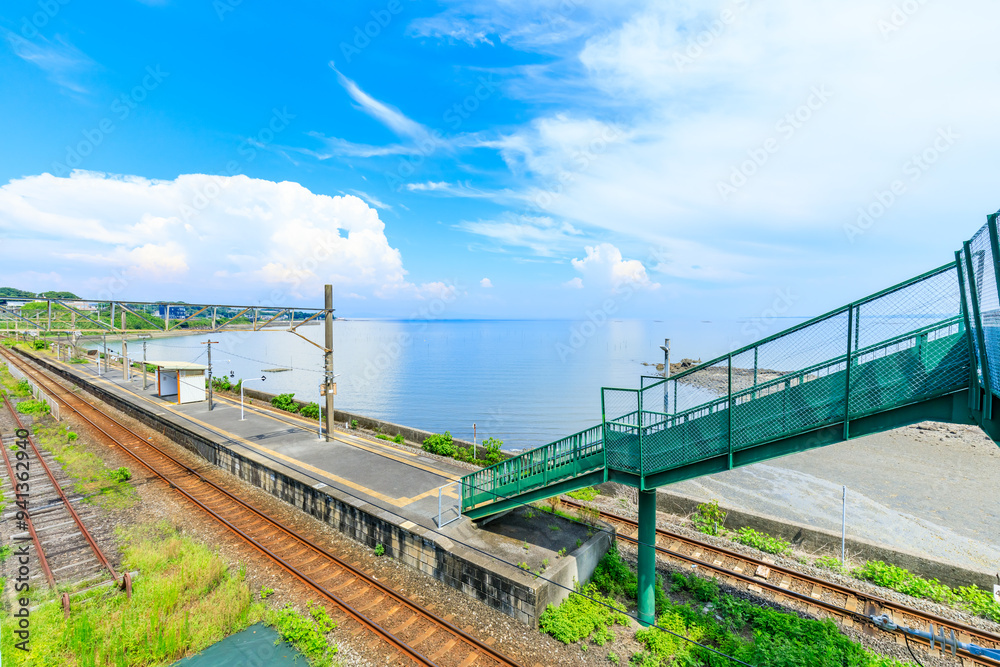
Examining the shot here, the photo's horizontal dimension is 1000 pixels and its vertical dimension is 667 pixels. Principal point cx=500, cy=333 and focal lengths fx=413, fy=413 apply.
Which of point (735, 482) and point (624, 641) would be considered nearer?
point (624, 641)

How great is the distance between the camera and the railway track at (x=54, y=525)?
31.5 ft

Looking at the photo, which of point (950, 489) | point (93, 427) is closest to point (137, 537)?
point (93, 427)

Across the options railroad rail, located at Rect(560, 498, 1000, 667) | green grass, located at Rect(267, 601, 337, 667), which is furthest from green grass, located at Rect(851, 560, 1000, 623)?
green grass, located at Rect(267, 601, 337, 667)

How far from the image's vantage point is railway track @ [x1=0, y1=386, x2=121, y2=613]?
960 cm

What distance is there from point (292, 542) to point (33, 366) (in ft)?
196

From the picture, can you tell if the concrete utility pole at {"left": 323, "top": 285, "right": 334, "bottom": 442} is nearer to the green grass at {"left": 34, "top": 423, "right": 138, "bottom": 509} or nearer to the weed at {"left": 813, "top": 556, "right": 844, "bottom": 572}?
the green grass at {"left": 34, "top": 423, "right": 138, "bottom": 509}

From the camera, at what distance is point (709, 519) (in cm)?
→ 1280

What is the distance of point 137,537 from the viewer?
11.3 metres

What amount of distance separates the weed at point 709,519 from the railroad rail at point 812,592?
112 cm

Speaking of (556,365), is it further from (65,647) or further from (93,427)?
(65,647)

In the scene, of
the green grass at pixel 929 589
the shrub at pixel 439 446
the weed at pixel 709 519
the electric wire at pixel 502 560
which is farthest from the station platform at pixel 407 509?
the green grass at pixel 929 589

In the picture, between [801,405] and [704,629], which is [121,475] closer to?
[704,629]

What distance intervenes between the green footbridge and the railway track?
9.68 m

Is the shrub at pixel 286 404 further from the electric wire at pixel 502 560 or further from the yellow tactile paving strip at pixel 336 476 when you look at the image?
the electric wire at pixel 502 560
